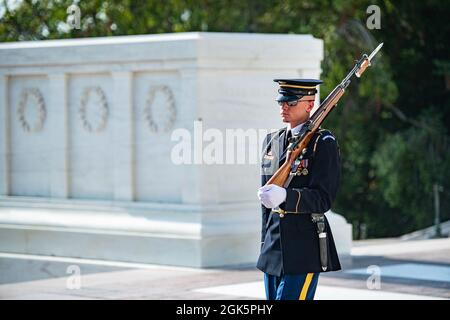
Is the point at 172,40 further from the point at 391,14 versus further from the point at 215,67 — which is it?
the point at 391,14

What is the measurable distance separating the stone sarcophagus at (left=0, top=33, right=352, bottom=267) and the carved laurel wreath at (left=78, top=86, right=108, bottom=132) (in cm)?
1

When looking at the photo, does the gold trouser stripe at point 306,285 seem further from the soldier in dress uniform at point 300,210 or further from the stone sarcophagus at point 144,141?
the stone sarcophagus at point 144,141

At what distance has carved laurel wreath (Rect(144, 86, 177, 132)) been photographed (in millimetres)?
11828

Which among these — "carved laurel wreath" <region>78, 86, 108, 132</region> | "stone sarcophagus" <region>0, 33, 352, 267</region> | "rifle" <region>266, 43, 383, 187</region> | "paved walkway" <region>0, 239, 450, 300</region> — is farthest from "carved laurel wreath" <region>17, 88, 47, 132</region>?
"rifle" <region>266, 43, 383, 187</region>

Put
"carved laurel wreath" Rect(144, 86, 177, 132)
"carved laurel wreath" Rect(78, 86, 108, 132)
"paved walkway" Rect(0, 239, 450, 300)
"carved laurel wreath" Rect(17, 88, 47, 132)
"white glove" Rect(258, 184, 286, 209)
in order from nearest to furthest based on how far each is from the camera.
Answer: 1. "white glove" Rect(258, 184, 286, 209)
2. "paved walkway" Rect(0, 239, 450, 300)
3. "carved laurel wreath" Rect(144, 86, 177, 132)
4. "carved laurel wreath" Rect(78, 86, 108, 132)
5. "carved laurel wreath" Rect(17, 88, 47, 132)

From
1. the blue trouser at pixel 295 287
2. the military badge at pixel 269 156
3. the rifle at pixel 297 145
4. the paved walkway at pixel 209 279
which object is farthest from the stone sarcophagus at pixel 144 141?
the rifle at pixel 297 145

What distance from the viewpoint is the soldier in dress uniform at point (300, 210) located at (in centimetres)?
638

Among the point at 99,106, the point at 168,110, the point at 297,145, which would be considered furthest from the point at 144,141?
the point at 297,145

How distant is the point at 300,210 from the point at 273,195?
184 mm

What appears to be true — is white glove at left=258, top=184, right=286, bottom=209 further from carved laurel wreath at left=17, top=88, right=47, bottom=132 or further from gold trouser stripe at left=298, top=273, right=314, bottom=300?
carved laurel wreath at left=17, top=88, right=47, bottom=132

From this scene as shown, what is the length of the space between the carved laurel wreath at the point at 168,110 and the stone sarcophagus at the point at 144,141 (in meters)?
0.01

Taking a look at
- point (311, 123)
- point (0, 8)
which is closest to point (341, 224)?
point (311, 123)

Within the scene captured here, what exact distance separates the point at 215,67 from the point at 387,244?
3436mm

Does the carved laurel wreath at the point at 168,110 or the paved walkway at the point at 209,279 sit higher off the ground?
the carved laurel wreath at the point at 168,110
